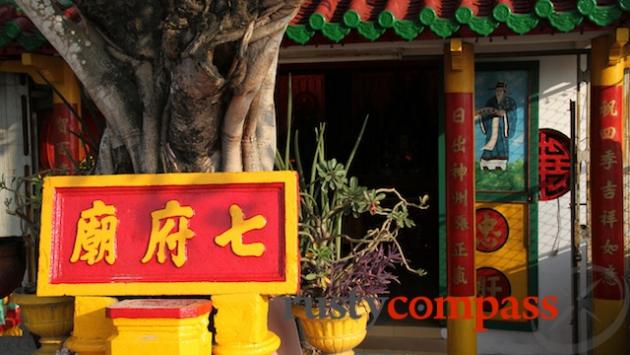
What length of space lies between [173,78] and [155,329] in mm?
1373

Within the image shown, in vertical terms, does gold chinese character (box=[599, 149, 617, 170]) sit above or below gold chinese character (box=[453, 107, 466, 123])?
below

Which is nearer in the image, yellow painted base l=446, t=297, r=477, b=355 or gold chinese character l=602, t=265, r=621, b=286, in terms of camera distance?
gold chinese character l=602, t=265, r=621, b=286

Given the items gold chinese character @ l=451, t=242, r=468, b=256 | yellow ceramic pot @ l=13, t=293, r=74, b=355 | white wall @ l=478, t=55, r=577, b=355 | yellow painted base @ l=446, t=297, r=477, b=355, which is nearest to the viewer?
yellow ceramic pot @ l=13, t=293, r=74, b=355

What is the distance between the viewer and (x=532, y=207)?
6.76 meters

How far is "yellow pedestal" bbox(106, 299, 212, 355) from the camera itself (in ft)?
11.2

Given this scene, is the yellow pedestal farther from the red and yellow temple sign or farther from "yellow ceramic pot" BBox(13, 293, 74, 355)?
"yellow ceramic pot" BBox(13, 293, 74, 355)

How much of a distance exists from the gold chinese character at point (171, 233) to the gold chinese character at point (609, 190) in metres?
3.89

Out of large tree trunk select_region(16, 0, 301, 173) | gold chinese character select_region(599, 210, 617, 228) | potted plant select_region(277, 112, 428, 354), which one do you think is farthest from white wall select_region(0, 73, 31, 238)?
gold chinese character select_region(599, 210, 617, 228)

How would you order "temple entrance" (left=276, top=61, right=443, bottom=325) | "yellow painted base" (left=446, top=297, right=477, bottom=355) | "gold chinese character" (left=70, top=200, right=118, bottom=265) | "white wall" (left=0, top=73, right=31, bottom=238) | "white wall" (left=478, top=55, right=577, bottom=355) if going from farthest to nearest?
1. "temple entrance" (left=276, top=61, right=443, bottom=325)
2. "white wall" (left=0, top=73, right=31, bottom=238)
3. "white wall" (left=478, top=55, right=577, bottom=355)
4. "yellow painted base" (left=446, top=297, right=477, bottom=355)
5. "gold chinese character" (left=70, top=200, right=118, bottom=265)

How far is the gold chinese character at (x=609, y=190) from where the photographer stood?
5750mm

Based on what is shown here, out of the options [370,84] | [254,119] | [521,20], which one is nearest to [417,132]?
[370,84]

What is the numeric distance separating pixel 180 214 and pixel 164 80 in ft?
2.69

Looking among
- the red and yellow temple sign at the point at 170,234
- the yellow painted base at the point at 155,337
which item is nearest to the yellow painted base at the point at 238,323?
the red and yellow temple sign at the point at 170,234

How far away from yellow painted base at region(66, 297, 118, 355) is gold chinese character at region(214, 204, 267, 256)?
0.79 metres
